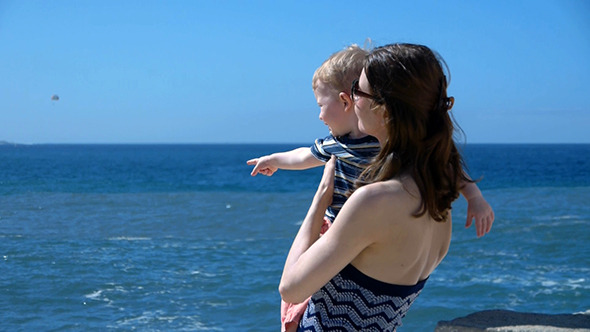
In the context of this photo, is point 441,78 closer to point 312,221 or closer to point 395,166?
point 395,166

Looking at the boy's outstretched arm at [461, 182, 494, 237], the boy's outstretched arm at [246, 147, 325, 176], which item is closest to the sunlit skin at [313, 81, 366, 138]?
the boy's outstretched arm at [246, 147, 325, 176]

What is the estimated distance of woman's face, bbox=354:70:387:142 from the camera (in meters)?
1.38

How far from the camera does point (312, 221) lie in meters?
1.45

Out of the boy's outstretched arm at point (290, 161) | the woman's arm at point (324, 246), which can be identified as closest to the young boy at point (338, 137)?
Result: the boy's outstretched arm at point (290, 161)

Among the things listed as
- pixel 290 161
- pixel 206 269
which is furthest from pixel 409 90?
pixel 206 269

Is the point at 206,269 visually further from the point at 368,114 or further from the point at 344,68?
the point at 368,114

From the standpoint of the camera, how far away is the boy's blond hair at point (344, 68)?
205 centimetres

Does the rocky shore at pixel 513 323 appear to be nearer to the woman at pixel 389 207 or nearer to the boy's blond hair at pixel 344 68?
the boy's blond hair at pixel 344 68

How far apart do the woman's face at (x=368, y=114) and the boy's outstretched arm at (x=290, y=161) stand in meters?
0.78

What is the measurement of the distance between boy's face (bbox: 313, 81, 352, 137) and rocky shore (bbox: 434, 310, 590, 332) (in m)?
1.73

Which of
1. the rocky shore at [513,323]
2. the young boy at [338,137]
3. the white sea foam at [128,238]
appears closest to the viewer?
the young boy at [338,137]

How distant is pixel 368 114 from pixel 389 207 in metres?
0.22

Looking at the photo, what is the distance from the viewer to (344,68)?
2.06 metres

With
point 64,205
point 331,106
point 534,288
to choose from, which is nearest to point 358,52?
point 331,106
